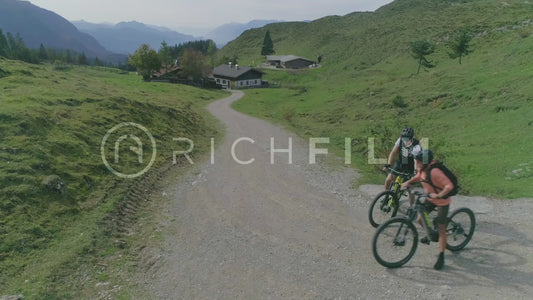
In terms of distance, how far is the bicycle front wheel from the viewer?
29.5 ft

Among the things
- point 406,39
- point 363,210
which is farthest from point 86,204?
point 406,39

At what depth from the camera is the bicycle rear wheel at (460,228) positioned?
379 inches

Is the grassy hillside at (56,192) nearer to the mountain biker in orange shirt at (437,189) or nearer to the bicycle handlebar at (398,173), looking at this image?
the mountain biker in orange shirt at (437,189)

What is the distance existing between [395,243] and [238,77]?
9576 cm

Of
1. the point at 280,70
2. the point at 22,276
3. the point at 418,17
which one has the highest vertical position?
the point at 418,17

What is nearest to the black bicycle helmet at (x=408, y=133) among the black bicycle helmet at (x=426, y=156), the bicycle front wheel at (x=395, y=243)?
the black bicycle helmet at (x=426, y=156)

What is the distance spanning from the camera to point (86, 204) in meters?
13.7

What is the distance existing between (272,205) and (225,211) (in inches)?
78.8

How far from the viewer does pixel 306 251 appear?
1030 centimetres

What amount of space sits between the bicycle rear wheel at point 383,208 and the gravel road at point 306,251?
0.39 meters

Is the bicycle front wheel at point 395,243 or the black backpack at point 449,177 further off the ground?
the black backpack at point 449,177

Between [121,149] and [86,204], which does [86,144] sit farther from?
[86,204]

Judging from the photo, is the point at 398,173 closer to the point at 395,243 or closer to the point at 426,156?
the point at 426,156

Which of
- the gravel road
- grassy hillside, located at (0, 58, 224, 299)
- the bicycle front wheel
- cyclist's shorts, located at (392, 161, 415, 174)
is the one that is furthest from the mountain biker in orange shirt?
grassy hillside, located at (0, 58, 224, 299)
